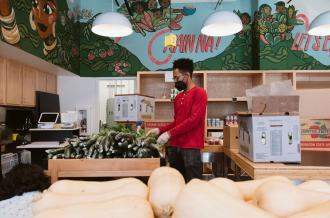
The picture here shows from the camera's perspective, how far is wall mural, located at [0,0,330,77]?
5.41 metres

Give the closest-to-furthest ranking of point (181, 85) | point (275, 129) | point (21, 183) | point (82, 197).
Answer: point (82, 197) < point (21, 183) < point (275, 129) < point (181, 85)

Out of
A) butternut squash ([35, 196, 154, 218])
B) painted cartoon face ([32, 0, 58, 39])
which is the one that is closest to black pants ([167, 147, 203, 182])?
butternut squash ([35, 196, 154, 218])

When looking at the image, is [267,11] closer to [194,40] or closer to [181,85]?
[194,40]

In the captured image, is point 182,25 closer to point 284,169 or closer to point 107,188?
point 284,169

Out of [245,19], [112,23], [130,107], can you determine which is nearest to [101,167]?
[112,23]

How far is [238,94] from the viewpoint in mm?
5715

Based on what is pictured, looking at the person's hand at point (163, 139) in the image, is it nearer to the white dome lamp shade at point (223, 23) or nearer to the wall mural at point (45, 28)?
the white dome lamp shade at point (223, 23)

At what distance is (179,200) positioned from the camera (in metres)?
0.63

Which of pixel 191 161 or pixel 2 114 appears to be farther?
pixel 2 114

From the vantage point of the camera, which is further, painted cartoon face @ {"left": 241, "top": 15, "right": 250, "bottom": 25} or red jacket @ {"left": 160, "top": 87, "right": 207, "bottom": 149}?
painted cartoon face @ {"left": 241, "top": 15, "right": 250, "bottom": 25}

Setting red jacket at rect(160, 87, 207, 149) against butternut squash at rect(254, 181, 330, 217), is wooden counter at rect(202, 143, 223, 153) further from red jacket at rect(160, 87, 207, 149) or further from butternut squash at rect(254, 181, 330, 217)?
butternut squash at rect(254, 181, 330, 217)

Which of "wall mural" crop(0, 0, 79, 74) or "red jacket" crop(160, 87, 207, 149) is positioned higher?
"wall mural" crop(0, 0, 79, 74)

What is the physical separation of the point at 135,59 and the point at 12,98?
2.40 metres

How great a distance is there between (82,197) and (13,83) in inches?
162
